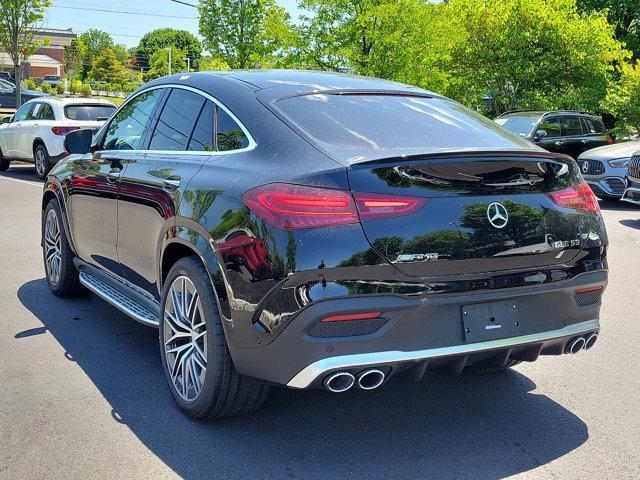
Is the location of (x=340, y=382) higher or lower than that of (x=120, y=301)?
higher

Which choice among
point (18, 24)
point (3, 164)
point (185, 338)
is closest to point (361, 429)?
point (185, 338)

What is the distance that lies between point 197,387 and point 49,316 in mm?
2307

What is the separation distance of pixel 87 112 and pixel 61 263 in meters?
9.91

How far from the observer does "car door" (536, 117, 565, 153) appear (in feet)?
48.6

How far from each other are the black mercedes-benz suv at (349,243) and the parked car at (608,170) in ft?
29.5

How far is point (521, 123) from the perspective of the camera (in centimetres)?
1488

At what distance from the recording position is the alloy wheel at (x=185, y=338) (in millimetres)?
3576

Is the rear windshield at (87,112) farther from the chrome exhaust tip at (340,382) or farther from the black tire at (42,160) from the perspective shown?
the chrome exhaust tip at (340,382)

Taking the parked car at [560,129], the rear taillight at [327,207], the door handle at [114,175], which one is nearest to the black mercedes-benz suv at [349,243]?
the rear taillight at [327,207]

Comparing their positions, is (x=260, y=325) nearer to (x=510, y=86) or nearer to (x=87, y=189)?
(x=87, y=189)

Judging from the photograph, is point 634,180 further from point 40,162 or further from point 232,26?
point 232,26

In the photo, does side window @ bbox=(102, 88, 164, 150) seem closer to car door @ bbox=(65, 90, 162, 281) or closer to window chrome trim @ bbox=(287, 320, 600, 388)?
car door @ bbox=(65, 90, 162, 281)

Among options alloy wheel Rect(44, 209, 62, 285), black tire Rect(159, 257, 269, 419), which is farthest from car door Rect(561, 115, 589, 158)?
black tire Rect(159, 257, 269, 419)

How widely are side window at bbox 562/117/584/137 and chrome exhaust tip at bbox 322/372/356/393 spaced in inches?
530
